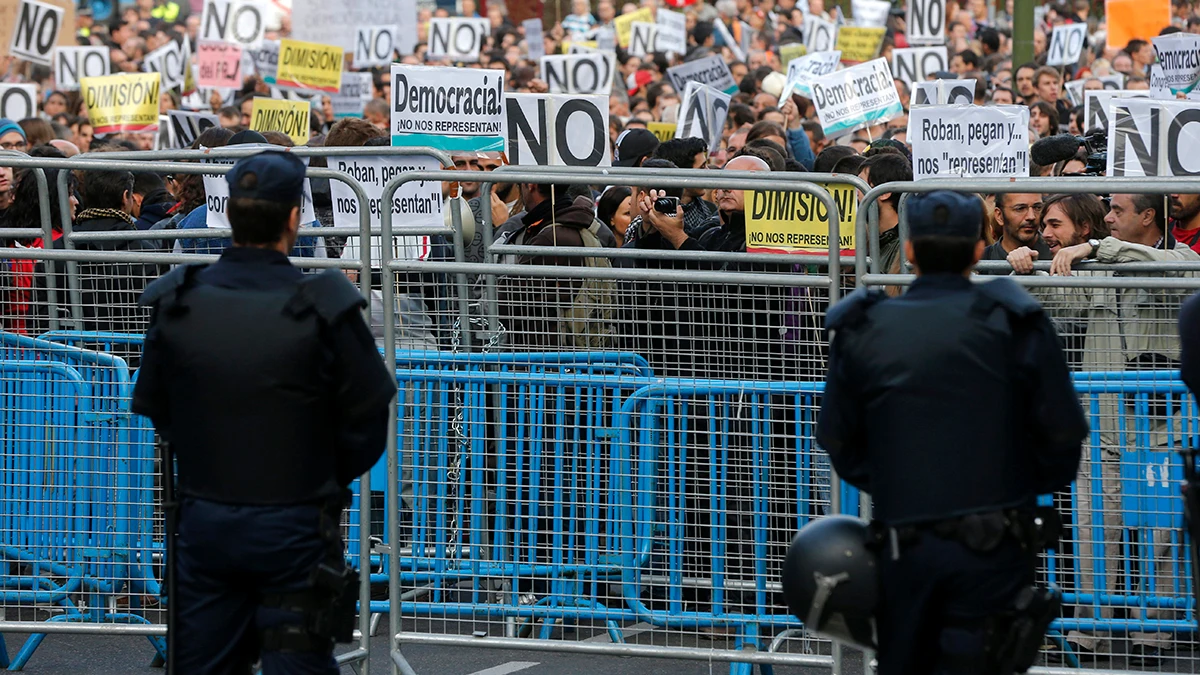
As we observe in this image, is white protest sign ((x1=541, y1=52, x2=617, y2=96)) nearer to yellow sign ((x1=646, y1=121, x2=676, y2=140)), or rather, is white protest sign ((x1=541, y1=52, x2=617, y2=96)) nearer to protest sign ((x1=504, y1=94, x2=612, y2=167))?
yellow sign ((x1=646, y1=121, x2=676, y2=140))

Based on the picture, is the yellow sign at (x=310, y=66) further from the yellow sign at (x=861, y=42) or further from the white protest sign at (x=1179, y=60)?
the white protest sign at (x=1179, y=60)

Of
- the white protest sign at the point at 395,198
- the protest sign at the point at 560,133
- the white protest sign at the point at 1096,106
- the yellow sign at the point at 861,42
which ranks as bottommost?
the white protest sign at the point at 395,198

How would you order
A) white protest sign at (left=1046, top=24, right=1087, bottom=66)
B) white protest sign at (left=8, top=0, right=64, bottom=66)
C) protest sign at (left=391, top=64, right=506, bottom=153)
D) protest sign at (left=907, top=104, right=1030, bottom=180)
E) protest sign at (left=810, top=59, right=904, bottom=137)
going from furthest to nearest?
white protest sign at (left=1046, top=24, right=1087, bottom=66) < white protest sign at (left=8, top=0, right=64, bottom=66) < protest sign at (left=810, top=59, right=904, bottom=137) < protest sign at (left=907, top=104, right=1030, bottom=180) < protest sign at (left=391, top=64, right=506, bottom=153)

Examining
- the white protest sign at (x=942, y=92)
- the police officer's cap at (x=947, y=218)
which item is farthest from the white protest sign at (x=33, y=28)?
the police officer's cap at (x=947, y=218)

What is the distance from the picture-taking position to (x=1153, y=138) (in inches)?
301

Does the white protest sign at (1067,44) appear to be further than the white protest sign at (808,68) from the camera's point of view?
Yes

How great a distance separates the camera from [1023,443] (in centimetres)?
459

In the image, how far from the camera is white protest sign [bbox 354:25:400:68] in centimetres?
2142

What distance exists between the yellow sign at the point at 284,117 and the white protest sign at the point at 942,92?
14.9 feet

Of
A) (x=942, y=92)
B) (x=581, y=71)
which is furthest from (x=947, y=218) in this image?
(x=581, y=71)

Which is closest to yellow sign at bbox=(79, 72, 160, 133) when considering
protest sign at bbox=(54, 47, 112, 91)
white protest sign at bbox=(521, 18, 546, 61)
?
protest sign at bbox=(54, 47, 112, 91)

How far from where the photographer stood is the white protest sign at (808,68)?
16453 millimetres

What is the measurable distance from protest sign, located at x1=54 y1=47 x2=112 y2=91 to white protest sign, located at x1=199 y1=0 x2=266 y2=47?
145 cm

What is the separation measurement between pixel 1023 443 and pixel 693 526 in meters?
1.83
